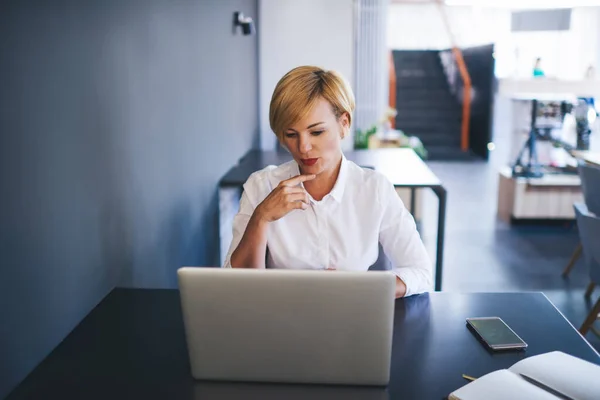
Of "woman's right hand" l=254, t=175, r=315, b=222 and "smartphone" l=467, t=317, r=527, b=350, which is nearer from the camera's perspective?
"smartphone" l=467, t=317, r=527, b=350

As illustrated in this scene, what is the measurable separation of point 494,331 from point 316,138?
2.41 feet

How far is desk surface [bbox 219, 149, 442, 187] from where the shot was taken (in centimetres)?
315

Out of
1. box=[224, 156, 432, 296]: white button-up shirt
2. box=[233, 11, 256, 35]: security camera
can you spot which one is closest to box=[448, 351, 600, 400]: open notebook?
box=[224, 156, 432, 296]: white button-up shirt

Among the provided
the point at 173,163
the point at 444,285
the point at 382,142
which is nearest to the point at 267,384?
the point at 173,163

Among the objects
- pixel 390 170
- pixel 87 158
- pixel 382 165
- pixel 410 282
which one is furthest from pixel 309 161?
pixel 382 165

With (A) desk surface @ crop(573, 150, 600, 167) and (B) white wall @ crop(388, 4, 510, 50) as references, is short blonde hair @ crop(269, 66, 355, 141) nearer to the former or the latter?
(A) desk surface @ crop(573, 150, 600, 167)

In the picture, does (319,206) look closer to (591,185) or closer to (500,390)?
(500,390)

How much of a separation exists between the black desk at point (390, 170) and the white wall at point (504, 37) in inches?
251

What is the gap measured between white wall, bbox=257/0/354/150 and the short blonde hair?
363 centimetres

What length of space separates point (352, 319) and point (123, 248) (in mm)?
991

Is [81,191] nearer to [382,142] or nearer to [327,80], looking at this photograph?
[327,80]

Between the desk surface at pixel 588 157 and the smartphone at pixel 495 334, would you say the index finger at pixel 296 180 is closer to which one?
the smartphone at pixel 495 334

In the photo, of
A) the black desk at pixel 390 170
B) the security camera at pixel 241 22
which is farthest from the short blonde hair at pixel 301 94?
the security camera at pixel 241 22

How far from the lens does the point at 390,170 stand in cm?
343
